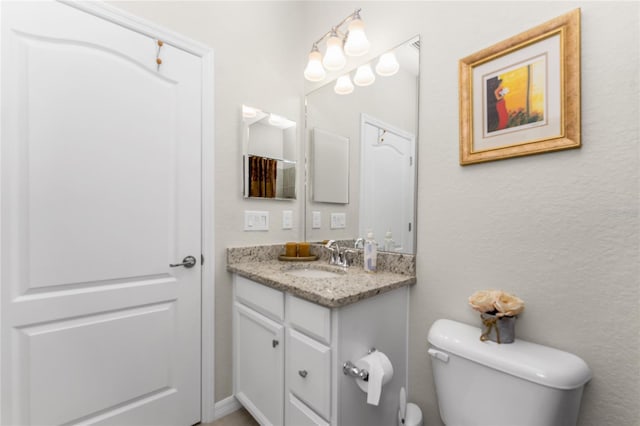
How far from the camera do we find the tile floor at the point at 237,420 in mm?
1509

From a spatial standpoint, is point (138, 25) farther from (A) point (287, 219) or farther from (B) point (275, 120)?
(A) point (287, 219)

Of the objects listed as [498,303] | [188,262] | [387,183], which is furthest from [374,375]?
[188,262]

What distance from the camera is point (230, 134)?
63.4 inches

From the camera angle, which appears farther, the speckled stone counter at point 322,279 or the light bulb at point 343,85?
the light bulb at point 343,85

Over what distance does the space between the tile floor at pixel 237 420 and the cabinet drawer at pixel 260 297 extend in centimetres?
65

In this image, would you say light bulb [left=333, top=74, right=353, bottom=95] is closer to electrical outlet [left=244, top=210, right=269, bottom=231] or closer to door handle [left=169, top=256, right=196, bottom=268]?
electrical outlet [left=244, top=210, right=269, bottom=231]

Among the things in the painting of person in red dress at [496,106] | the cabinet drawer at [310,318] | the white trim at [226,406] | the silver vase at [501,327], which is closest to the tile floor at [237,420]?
the white trim at [226,406]

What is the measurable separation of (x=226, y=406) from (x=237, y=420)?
10 centimetres

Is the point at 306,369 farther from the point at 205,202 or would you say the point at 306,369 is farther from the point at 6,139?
the point at 6,139

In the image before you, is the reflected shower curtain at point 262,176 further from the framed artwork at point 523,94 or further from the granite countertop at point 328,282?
the framed artwork at point 523,94

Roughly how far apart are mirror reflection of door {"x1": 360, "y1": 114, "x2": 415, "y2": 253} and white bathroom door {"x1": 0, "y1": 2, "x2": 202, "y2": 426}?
902 millimetres

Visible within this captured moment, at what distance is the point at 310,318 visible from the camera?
3.58 ft

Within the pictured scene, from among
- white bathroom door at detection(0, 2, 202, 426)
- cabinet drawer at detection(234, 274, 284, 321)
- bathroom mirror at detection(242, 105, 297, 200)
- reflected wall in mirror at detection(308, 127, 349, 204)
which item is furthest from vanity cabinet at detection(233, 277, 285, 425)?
reflected wall in mirror at detection(308, 127, 349, 204)

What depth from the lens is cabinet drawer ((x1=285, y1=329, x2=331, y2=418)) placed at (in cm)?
103
